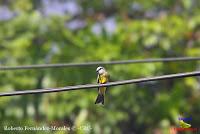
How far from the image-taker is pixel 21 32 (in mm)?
8289

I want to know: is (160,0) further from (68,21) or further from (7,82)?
(7,82)

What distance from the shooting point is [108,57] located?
781 cm

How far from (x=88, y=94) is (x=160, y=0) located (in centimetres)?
188

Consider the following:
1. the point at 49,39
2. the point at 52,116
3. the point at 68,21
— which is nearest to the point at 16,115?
the point at 52,116

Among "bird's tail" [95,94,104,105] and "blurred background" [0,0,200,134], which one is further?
"blurred background" [0,0,200,134]

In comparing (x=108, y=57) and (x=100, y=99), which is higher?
(x=108, y=57)

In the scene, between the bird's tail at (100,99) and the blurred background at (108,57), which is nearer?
the bird's tail at (100,99)

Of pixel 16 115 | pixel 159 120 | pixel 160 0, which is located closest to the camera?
pixel 16 115

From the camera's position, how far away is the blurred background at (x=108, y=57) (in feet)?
24.8

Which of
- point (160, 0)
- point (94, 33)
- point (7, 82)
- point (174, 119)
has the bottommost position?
point (174, 119)

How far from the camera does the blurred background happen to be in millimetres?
7559

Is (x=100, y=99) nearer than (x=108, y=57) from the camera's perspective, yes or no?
Yes

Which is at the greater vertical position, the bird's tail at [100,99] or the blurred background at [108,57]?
the blurred background at [108,57]

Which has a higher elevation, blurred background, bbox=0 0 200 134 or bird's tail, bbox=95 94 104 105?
blurred background, bbox=0 0 200 134
